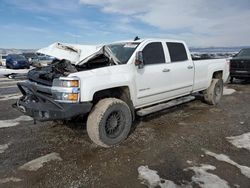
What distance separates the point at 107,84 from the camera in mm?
4180

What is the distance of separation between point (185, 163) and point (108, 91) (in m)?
1.84

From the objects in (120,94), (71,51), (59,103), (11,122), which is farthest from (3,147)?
(120,94)

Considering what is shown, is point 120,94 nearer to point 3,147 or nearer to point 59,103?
point 59,103

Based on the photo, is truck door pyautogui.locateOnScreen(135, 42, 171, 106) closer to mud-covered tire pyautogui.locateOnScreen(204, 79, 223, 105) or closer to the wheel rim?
the wheel rim

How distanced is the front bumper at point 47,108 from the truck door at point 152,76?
133 centimetres

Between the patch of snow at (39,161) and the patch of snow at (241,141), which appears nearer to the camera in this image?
the patch of snow at (39,161)

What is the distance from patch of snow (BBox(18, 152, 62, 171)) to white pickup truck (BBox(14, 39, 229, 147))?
61 centimetres

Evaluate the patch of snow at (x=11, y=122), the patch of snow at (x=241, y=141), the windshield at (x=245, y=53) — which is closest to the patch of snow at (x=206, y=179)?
the patch of snow at (x=241, y=141)

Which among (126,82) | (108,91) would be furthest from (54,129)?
(126,82)

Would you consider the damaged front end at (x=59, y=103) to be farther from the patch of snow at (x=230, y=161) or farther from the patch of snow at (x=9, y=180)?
the patch of snow at (x=230, y=161)

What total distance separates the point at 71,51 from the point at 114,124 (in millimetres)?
1684

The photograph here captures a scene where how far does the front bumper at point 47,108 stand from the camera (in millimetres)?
3814

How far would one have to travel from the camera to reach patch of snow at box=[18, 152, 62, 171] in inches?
140

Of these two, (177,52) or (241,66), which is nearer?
(177,52)
